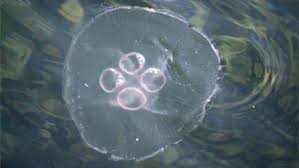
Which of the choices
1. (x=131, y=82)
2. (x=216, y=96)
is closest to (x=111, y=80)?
A: (x=131, y=82)

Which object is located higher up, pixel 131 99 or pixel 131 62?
pixel 131 62

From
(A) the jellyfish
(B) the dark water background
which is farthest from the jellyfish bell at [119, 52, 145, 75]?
(B) the dark water background

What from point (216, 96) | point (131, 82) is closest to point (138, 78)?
point (131, 82)

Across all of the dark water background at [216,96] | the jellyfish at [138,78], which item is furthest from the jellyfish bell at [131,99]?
the dark water background at [216,96]

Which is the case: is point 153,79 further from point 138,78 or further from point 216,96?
point 216,96

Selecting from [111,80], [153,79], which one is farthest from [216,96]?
[111,80]

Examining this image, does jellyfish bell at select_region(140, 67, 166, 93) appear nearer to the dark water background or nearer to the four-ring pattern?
the four-ring pattern

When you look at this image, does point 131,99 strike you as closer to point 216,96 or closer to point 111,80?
point 111,80
